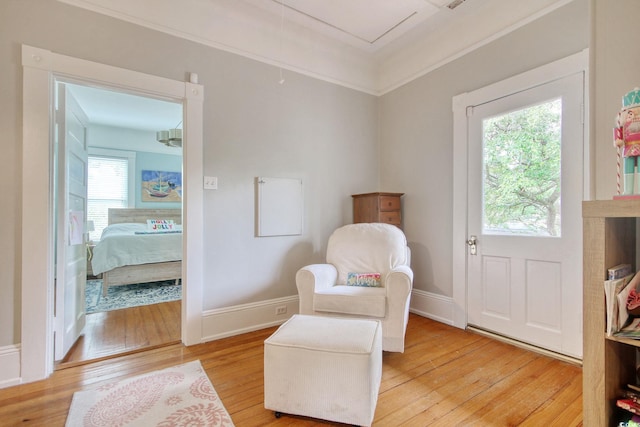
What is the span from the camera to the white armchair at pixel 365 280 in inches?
82.3

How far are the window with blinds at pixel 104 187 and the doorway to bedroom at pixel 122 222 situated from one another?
16 millimetres

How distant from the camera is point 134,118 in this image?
203 inches

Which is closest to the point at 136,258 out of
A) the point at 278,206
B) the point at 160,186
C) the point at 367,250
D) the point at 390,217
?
the point at 278,206

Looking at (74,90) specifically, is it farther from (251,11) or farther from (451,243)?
(451,243)

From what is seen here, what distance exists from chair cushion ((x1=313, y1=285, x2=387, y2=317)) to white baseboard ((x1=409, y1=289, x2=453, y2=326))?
37.5 inches

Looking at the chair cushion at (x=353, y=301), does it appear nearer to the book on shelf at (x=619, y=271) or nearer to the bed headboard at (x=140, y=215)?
the book on shelf at (x=619, y=271)

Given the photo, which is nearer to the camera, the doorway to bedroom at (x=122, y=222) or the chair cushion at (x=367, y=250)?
the doorway to bedroom at (x=122, y=222)

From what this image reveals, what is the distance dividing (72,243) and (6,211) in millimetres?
518

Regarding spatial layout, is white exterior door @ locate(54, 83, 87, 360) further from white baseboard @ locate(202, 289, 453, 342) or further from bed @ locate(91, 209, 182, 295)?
bed @ locate(91, 209, 182, 295)

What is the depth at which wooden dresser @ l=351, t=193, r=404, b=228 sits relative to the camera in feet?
9.95

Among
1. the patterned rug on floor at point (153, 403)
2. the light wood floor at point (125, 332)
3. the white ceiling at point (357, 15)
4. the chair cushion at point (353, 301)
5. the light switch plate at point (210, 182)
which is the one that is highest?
the white ceiling at point (357, 15)

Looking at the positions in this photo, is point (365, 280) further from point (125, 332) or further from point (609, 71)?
point (125, 332)

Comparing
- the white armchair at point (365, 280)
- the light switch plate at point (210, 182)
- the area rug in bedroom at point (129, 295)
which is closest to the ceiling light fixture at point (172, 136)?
the light switch plate at point (210, 182)

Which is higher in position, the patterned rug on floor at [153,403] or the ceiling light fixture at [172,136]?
the ceiling light fixture at [172,136]
